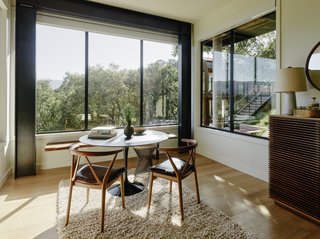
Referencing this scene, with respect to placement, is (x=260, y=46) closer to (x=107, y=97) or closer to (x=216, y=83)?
(x=216, y=83)

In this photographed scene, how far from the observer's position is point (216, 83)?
4414 millimetres

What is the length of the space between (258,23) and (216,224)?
3025 millimetres

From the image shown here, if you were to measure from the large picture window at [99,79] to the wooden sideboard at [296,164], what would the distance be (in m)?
2.72

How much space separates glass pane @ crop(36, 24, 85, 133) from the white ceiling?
950 mm

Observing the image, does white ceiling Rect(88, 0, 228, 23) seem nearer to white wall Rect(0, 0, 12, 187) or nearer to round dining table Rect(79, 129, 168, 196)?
white wall Rect(0, 0, 12, 187)

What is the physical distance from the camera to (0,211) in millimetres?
2314

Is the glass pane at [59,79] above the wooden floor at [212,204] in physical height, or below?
above

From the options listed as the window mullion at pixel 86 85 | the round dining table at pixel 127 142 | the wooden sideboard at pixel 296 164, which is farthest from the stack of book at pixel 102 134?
the wooden sideboard at pixel 296 164

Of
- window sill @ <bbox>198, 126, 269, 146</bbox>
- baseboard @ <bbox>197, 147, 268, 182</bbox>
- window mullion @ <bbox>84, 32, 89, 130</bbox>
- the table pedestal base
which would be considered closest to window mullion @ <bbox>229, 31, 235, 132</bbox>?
window sill @ <bbox>198, 126, 269, 146</bbox>

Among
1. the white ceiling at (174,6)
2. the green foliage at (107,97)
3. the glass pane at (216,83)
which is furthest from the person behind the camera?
the glass pane at (216,83)

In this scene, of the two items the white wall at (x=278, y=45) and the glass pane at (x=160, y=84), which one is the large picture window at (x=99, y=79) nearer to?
the glass pane at (x=160, y=84)

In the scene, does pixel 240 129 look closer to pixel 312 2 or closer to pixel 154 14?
pixel 312 2

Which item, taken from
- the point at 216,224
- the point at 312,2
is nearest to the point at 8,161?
the point at 216,224

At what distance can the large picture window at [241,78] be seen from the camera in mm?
3314
